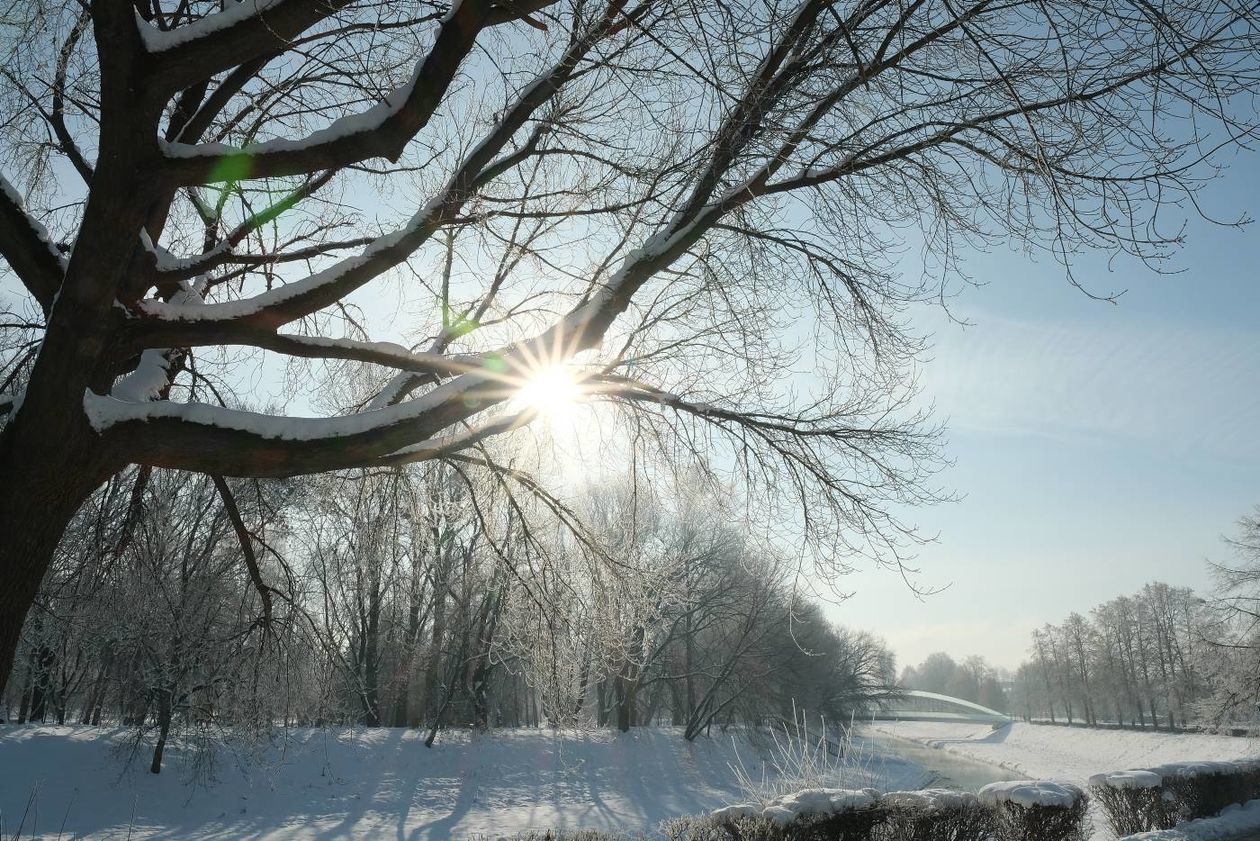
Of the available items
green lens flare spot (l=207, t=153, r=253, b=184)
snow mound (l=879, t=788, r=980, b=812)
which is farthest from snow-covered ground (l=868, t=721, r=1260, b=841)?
green lens flare spot (l=207, t=153, r=253, b=184)

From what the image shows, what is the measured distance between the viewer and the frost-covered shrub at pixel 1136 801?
37.9ft

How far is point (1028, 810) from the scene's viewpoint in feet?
29.7

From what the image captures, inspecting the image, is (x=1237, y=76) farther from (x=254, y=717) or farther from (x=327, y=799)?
(x=327, y=799)

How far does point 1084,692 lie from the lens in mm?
68875

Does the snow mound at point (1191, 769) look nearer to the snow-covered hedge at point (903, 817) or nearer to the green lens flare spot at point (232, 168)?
the snow-covered hedge at point (903, 817)

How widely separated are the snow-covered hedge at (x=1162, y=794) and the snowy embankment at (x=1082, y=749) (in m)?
15.0

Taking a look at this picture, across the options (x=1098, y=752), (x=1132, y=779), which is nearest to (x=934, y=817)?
(x=1132, y=779)

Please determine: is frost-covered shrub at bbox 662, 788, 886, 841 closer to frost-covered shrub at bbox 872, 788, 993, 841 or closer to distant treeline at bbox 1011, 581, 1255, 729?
frost-covered shrub at bbox 872, 788, 993, 841

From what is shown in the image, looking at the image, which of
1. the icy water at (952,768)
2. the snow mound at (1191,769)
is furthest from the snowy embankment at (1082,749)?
the snow mound at (1191,769)

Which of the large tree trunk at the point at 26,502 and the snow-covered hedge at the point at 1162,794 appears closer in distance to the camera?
the large tree trunk at the point at 26,502

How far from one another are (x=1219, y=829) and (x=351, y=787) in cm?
1821

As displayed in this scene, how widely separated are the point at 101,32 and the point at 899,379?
5520mm

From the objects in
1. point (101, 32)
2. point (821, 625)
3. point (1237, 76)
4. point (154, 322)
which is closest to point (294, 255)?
point (154, 322)

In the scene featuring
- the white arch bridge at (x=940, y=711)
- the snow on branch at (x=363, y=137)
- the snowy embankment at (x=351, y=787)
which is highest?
the snow on branch at (x=363, y=137)
